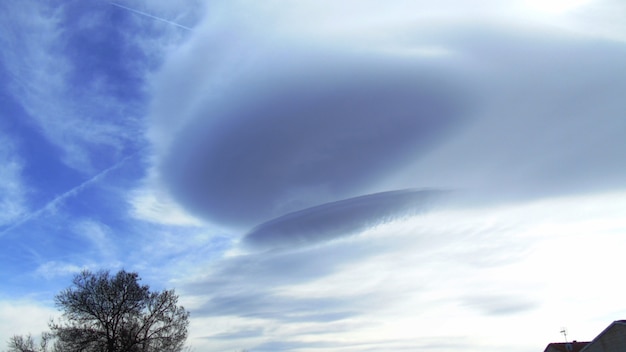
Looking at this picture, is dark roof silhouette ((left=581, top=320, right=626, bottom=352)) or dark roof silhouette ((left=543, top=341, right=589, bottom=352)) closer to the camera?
dark roof silhouette ((left=581, top=320, right=626, bottom=352))

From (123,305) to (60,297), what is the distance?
6.71m

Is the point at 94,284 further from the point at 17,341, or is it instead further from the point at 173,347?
the point at 17,341

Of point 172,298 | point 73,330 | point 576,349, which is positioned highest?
point 172,298

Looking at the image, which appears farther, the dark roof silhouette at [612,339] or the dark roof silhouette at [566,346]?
the dark roof silhouette at [566,346]

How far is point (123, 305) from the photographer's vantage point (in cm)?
4797

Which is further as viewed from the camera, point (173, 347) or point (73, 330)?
point (173, 347)

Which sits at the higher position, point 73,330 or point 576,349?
point 73,330

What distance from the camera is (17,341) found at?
53062 mm

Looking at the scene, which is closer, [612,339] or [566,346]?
[612,339]

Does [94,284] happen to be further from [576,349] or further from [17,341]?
[576,349]

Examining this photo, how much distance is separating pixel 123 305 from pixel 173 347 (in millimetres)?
7424

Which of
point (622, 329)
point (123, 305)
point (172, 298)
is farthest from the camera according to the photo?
point (622, 329)

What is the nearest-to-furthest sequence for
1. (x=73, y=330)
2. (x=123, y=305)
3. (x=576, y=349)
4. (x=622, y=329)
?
(x=73, y=330)
(x=123, y=305)
(x=622, y=329)
(x=576, y=349)

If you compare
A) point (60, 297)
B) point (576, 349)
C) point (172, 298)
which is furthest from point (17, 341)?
point (576, 349)
